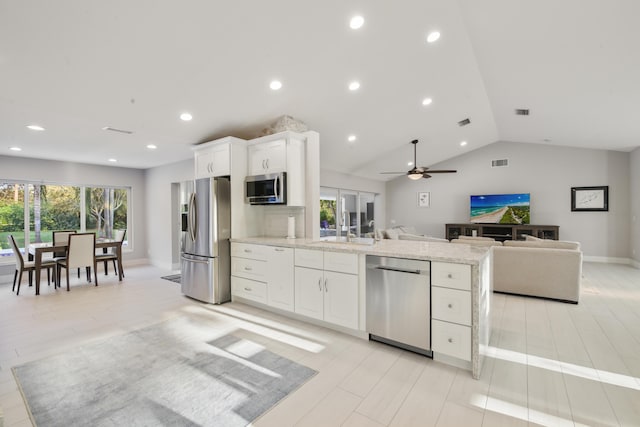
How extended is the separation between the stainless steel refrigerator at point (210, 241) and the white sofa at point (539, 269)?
3.94m

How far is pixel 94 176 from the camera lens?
21.3 feet

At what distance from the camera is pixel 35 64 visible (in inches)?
102

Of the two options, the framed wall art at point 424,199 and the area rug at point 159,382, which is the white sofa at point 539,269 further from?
the framed wall art at point 424,199

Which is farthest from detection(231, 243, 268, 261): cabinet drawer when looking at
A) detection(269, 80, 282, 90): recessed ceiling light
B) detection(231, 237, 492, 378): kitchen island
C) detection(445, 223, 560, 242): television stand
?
detection(445, 223, 560, 242): television stand

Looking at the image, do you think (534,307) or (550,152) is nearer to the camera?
(534,307)

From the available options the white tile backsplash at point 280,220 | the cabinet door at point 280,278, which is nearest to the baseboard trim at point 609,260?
the white tile backsplash at point 280,220

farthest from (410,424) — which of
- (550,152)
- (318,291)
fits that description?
(550,152)

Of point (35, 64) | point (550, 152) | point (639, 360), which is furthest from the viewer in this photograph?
point (550, 152)

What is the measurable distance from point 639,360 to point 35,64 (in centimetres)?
592

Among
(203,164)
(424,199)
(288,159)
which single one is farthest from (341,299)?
(424,199)

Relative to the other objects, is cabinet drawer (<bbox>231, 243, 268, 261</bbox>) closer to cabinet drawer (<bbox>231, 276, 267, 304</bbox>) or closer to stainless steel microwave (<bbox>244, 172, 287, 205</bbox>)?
cabinet drawer (<bbox>231, 276, 267, 304</bbox>)

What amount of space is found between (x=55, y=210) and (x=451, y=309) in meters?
7.76

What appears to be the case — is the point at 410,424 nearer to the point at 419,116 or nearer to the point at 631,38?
the point at 631,38

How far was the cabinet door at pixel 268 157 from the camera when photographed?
12.4 ft
